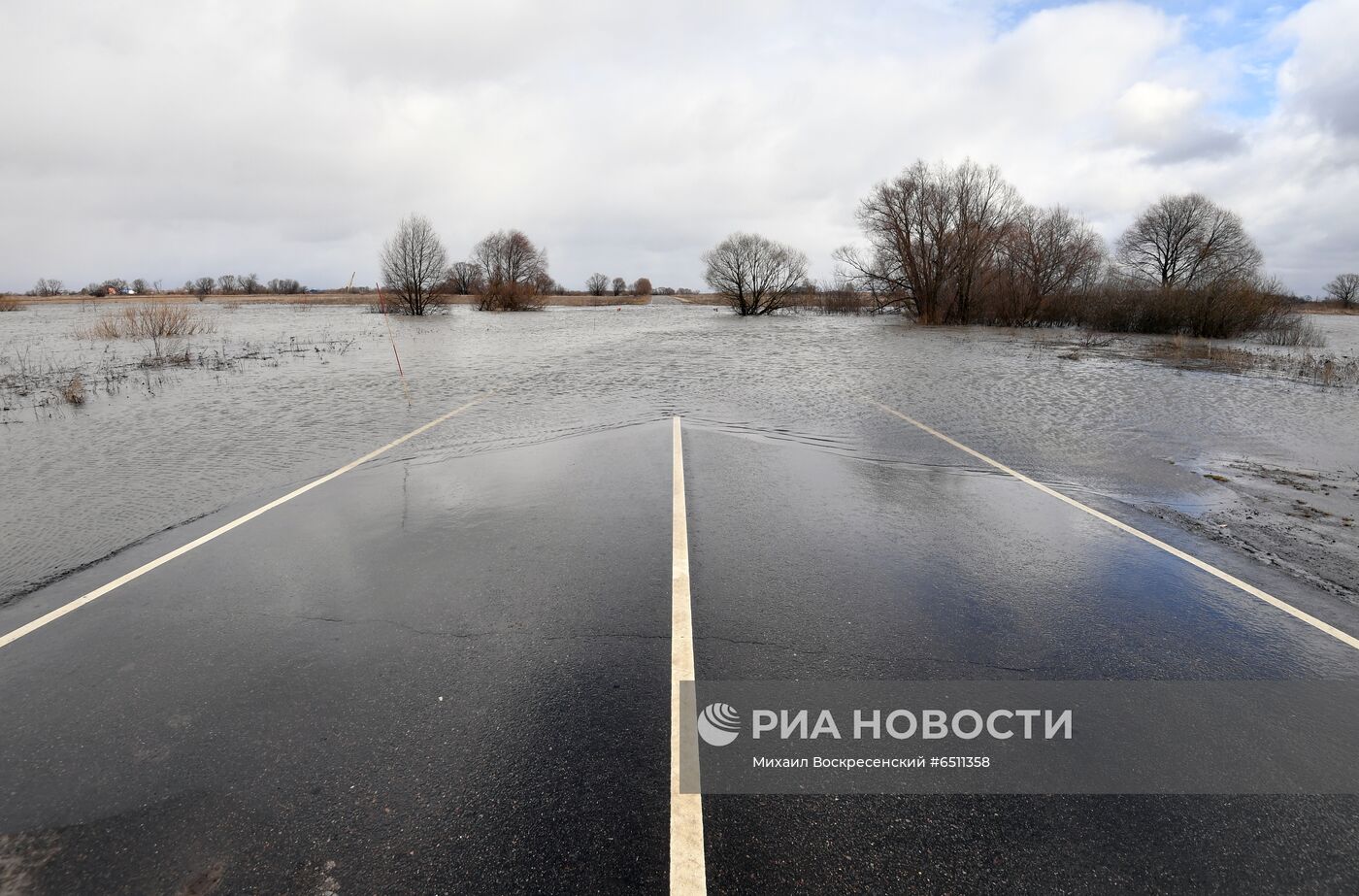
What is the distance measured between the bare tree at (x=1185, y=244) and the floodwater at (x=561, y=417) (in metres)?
49.0

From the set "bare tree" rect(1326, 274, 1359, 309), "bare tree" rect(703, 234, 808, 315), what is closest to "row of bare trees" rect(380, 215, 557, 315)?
"bare tree" rect(703, 234, 808, 315)

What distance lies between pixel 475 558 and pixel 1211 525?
24.0 feet

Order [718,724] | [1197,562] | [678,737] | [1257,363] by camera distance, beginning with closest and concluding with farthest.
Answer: [678,737]
[718,724]
[1197,562]
[1257,363]

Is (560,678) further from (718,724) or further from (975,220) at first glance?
(975,220)

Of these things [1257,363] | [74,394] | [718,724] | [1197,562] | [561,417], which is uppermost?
[1257,363]

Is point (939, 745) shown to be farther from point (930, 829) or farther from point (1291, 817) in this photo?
point (1291, 817)

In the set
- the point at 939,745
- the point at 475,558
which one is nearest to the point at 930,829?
the point at 939,745

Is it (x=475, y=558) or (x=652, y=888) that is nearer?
(x=652, y=888)

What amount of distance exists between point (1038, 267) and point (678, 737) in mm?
54982

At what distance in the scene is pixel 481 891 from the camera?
2312 mm

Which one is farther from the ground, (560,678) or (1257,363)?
(1257,363)

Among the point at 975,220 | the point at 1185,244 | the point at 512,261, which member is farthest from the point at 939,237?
the point at 512,261

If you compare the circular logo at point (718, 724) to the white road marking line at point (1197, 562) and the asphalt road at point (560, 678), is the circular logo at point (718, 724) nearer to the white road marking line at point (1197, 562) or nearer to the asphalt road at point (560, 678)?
the asphalt road at point (560, 678)

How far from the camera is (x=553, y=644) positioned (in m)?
3.99
